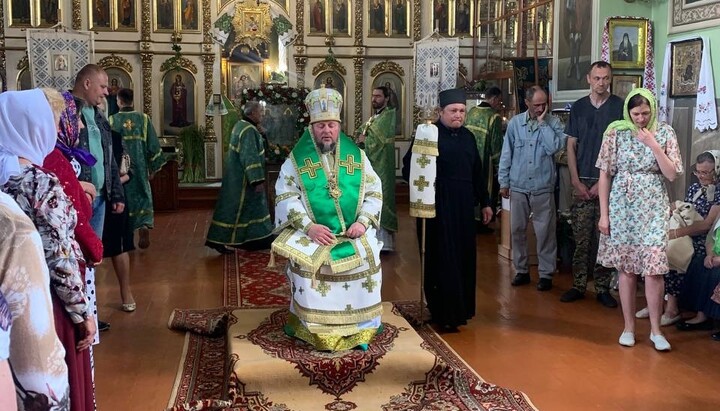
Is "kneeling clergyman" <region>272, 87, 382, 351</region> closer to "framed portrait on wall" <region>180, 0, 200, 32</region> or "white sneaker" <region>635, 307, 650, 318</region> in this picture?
"white sneaker" <region>635, 307, 650, 318</region>

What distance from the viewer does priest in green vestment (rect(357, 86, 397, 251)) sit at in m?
7.96

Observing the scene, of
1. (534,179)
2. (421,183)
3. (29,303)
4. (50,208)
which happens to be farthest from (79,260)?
(534,179)

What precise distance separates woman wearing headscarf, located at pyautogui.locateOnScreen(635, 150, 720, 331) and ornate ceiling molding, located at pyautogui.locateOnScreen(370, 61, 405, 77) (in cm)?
892

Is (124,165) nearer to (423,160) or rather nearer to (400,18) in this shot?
(423,160)

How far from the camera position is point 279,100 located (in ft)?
32.2

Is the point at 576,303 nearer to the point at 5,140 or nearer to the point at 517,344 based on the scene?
the point at 517,344

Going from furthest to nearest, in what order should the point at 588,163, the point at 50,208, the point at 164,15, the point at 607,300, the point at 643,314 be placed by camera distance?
the point at 164,15 < the point at 588,163 < the point at 607,300 < the point at 643,314 < the point at 50,208

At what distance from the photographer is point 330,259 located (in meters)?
4.38

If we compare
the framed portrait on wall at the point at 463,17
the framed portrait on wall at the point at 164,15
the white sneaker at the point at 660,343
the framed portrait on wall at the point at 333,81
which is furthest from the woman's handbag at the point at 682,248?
the framed portrait on wall at the point at 164,15

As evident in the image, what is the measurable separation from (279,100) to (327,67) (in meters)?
4.31

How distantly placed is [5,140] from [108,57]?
11.5 meters

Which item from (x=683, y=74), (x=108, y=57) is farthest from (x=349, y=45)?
(x=683, y=74)

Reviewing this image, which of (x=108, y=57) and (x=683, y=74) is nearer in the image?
(x=683, y=74)

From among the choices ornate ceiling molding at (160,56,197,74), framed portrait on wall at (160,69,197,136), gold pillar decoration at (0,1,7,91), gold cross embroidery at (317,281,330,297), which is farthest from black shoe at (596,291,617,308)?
gold pillar decoration at (0,1,7,91)
